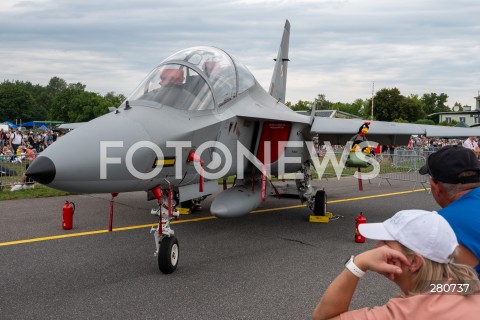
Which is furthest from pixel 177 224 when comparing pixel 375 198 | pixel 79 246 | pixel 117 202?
pixel 375 198

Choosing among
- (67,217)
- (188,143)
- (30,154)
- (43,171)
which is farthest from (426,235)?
(30,154)

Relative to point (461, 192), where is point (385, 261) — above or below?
below

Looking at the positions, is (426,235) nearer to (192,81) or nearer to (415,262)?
(415,262)

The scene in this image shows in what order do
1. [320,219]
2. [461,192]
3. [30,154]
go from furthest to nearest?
[30,154]
[320,219]
[461,192]

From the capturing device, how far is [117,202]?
11.1m

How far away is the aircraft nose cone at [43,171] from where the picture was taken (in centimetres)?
389

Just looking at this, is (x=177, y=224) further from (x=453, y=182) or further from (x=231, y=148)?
(x=453, y=182)

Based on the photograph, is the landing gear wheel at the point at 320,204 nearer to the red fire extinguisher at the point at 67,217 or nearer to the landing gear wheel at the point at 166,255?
the landing gear wheel at the point at 166,255

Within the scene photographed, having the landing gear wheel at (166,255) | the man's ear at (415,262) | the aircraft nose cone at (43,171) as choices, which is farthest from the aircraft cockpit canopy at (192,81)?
the man's ear at (415,262)

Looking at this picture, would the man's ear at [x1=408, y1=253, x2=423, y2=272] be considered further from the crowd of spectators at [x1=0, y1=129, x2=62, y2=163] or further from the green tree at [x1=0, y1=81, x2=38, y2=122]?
the green tree at [x1=0, y1=81, x2=38, y2=122]

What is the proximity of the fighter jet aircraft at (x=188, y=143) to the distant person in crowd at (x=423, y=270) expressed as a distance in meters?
3.13

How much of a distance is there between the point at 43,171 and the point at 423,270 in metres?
3.28

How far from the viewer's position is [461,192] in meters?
2.55

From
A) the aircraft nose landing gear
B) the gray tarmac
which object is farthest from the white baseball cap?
the aircraft nose landing gear
